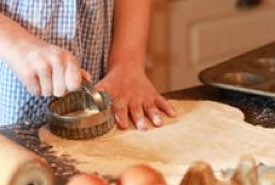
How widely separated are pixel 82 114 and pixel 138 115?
0.10m

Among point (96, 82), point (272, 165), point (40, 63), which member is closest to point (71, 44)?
point (96, 82)

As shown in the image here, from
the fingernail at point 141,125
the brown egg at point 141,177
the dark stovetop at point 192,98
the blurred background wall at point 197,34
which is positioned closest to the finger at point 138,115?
the fingernail at point 141,125

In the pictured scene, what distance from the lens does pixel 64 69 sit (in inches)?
38.2

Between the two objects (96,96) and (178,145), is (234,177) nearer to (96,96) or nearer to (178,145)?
(178,145)

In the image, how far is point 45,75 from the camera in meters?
0.97

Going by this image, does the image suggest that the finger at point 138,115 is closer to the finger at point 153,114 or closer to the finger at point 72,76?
the finger at point 153,114

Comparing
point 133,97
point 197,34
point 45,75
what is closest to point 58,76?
point 45,75

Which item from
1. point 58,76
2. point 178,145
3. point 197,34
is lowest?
point 197,34

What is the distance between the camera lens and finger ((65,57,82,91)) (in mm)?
960

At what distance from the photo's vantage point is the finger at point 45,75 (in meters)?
0.98

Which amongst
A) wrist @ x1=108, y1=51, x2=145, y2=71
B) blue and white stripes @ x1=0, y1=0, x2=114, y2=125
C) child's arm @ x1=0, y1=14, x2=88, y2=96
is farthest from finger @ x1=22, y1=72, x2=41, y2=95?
wrist @ x1=108, y1=51, x2=145, y2=71

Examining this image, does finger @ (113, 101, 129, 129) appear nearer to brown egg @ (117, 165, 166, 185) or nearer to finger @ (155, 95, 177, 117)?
finger @ (155, 95, 177, 117)

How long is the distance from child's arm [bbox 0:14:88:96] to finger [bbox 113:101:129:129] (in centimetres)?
14

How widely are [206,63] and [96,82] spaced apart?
1.28m
